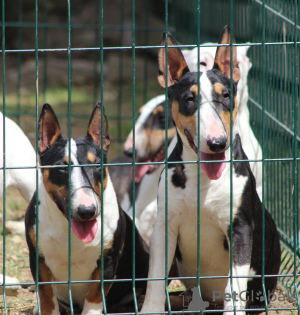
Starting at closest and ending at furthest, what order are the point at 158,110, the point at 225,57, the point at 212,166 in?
1. the point at 212,166
2. the point at 225,57
3. the point at 158,110

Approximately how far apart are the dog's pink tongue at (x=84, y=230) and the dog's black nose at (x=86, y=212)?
0.49 feet

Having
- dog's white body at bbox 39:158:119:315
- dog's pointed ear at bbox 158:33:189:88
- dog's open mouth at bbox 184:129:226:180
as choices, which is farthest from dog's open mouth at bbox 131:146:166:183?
dog's open mouth at bbox 184:129:226:180

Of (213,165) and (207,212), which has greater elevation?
(213,165)

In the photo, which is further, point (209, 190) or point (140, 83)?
point (140, 83)

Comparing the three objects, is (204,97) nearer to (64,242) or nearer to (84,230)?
(84,230)

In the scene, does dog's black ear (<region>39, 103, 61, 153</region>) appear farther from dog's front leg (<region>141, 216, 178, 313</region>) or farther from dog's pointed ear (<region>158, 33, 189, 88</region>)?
dog's front leg (<region>141, 216, 178, 313</region>)

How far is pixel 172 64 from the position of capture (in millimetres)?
3584

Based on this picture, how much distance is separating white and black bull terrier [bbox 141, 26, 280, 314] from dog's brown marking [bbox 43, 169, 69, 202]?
22.0 inches

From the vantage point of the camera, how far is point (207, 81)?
3441 mm

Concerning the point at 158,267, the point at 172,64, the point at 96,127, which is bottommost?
the point at 158,267

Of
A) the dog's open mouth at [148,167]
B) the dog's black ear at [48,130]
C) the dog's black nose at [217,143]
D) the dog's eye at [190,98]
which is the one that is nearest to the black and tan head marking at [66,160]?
the dog's black ear at [48,130]

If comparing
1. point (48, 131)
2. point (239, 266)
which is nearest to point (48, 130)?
point (48, 131)

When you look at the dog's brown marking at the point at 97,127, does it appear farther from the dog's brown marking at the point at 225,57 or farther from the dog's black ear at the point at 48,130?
the dog's brown marking at the point at 225,57

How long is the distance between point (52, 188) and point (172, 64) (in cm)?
98
